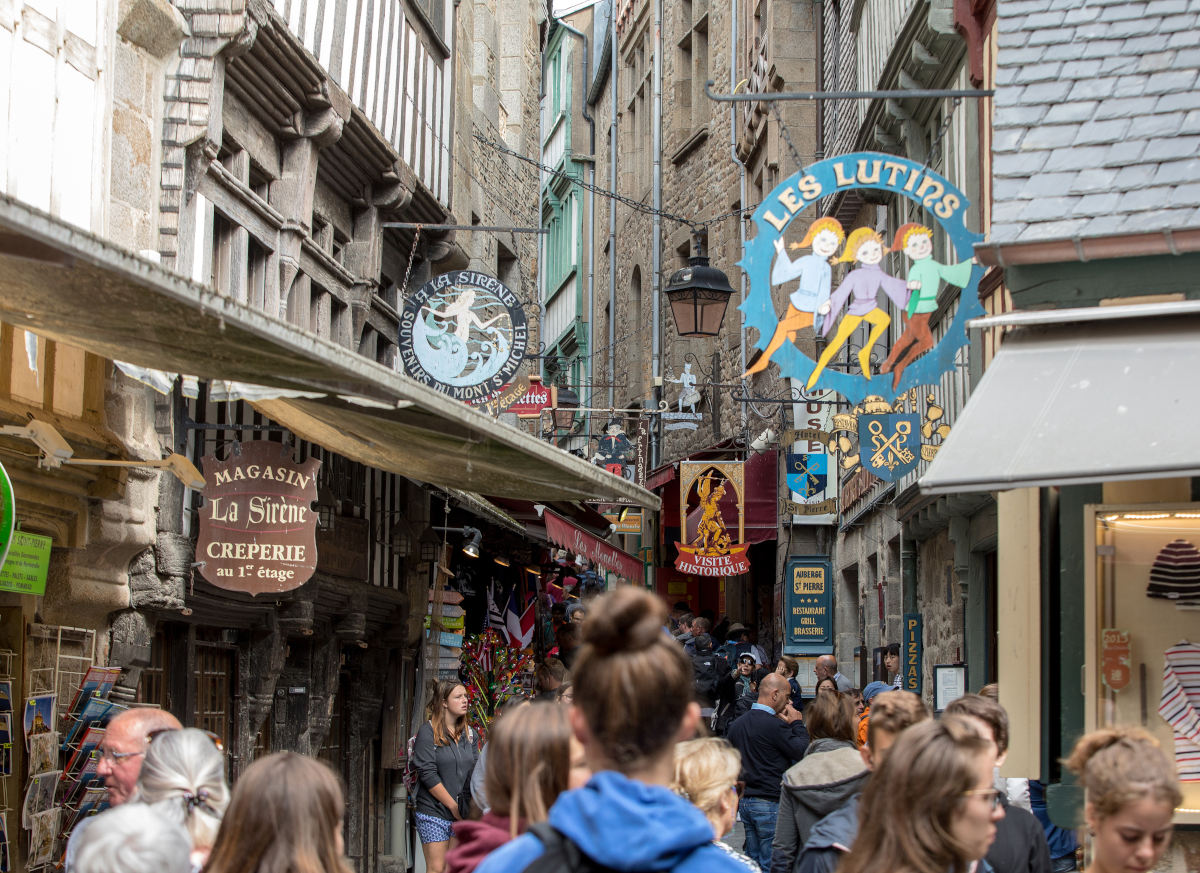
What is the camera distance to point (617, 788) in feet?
7.73

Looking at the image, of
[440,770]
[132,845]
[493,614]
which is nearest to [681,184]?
[493,614]

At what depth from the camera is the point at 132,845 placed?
3258 mm

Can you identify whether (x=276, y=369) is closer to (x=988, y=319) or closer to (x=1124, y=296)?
(x=988, y=319)

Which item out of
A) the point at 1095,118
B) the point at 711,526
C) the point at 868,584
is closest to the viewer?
the point at 1095,118

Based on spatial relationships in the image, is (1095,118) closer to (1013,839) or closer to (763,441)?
(1013,839)

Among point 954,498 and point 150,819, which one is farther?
point 954,498

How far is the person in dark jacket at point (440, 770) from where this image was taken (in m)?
8.94

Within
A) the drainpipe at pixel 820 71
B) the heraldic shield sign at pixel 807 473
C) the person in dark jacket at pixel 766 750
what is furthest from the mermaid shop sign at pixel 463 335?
the drainpipe at pixel 820 71

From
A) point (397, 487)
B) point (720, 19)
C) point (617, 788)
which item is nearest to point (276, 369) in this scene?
point (617, 788)

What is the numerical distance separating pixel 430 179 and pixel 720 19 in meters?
11.6

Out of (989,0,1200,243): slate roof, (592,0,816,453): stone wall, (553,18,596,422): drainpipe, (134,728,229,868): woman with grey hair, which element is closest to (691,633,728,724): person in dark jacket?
(592,0,816,453): stone wall

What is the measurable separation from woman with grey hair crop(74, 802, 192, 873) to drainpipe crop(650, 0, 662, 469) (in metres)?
23.6

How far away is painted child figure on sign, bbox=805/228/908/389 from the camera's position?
7.60 m

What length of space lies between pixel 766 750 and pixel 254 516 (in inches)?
130
